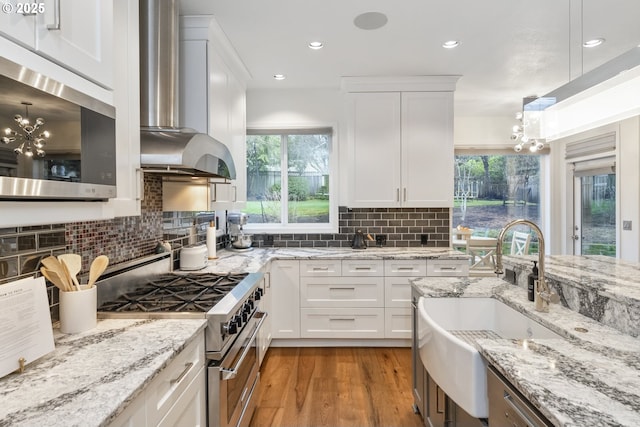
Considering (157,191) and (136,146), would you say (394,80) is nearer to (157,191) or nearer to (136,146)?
(157,191)

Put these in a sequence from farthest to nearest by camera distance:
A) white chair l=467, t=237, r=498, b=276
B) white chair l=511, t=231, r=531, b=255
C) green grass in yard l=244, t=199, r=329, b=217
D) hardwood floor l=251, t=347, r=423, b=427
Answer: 1. white chair l=511, t=231, r=531, b=255
2. white chair l=467, t=237, r=498, b=276
3. green grass in yard l=244, t=199, r=329, b=217
4. hardwood floor l=251, t=347, r=423, b=427

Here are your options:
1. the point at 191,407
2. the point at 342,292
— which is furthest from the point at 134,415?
the point at 342,292

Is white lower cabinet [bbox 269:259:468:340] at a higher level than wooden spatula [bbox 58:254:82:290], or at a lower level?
lower

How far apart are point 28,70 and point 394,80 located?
3188 millimetres

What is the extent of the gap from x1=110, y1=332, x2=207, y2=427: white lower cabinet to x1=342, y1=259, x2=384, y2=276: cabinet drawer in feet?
6.45

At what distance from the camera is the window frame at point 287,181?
3809 millimetres

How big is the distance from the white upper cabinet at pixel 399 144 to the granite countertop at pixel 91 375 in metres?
2.55

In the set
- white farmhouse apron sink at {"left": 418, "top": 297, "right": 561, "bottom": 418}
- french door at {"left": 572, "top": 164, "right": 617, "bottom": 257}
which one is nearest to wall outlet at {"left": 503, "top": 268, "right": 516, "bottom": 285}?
white farmhouse apron sink at {"left": 418, "top": 297, "right": 561, "bottom": 418}

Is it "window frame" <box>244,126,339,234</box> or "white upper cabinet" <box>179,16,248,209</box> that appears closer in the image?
"white upper cabinet" <box>179,16,248,209</box>

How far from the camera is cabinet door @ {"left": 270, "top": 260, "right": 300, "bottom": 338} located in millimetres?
3250

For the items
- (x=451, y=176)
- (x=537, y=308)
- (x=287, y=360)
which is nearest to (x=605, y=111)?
(x=537, y=308)

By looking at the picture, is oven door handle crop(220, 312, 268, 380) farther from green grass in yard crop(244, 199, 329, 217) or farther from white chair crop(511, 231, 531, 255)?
white chair crop(511, 231, 531, 255)

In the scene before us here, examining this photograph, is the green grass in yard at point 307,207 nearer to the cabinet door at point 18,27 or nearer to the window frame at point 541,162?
the window frame at point 541,162

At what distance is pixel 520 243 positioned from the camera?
16.6 feet
